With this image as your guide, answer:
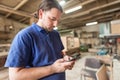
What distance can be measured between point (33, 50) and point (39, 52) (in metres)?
0.05

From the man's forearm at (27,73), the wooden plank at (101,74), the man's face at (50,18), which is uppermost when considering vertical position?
the man's face at (50,18)

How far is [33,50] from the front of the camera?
89cm

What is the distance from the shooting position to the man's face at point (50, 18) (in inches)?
38.8

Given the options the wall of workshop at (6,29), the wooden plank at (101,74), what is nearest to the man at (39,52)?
→ the wooden plank at (101,74)

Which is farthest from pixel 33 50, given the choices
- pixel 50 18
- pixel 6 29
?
pixel 6 29

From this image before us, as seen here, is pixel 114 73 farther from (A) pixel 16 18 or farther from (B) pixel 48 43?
(A) pixel 16 18

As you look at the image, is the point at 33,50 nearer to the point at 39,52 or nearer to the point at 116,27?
the point at 39,52

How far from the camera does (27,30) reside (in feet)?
3.06

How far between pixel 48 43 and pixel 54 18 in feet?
0.70

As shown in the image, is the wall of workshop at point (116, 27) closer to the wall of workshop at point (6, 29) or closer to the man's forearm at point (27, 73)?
the man's forearm at point (27, 73)

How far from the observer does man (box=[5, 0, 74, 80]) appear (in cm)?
79

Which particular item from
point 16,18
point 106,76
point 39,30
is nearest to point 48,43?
point 39,30

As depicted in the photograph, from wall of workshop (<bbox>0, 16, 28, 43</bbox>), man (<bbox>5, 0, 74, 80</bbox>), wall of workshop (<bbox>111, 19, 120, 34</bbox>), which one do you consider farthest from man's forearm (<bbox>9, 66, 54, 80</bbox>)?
wall of workshop (<bbox>0, 16, 28, 43</bbox>)

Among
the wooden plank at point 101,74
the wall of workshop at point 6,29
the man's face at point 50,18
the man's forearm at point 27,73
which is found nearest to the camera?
the man's forearm at point 27,73
